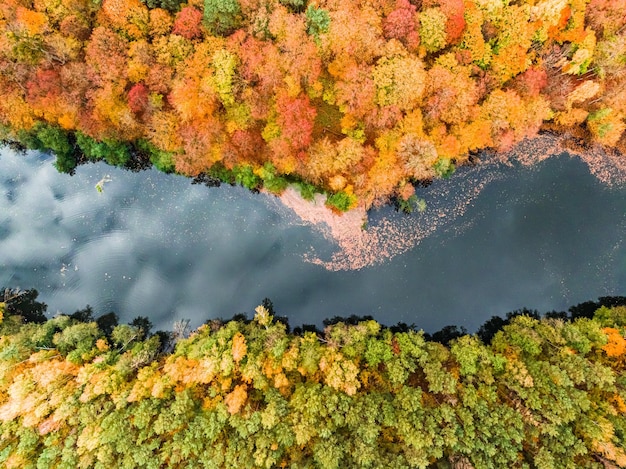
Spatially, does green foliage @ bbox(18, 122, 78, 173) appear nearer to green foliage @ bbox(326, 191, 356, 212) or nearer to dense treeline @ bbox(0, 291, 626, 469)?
dense treeline @ bbox(0, 291, 626, 469)

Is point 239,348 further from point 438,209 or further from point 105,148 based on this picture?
point 438,209

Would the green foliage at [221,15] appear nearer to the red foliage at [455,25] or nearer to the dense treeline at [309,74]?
the dense treeline at [309,74]

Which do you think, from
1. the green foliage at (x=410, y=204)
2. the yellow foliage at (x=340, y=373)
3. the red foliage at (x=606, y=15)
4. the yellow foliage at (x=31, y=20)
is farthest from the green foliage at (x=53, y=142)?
the red foliage at (x=606, y=15)

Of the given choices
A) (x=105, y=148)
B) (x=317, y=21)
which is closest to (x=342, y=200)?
(x=317, y=21)

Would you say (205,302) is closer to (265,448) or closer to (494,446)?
(265,448)

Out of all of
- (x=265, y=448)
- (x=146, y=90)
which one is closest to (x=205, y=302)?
(x=265, y=448)
